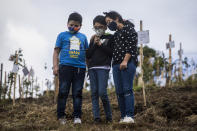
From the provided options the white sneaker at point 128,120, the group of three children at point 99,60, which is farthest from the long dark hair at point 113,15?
the white sneaker at point 128,120

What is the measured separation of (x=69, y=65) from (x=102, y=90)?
628mm

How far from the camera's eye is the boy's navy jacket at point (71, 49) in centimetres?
368

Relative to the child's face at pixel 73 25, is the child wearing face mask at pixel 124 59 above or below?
below

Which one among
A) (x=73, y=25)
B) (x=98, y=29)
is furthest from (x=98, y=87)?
(x=73, y=25)

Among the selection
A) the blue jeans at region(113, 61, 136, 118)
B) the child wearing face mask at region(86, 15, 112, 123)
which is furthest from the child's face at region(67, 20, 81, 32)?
the blue jeans at region(113, 61, 136, 118)

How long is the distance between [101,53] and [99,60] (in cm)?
12

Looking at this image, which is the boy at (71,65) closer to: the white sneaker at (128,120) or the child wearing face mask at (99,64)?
the child wearing face mask at (99,64)

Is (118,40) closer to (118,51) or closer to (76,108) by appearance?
(118,51)

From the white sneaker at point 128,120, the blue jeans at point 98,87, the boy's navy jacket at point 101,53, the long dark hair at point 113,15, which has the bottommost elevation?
the white sneaker at point 128,120

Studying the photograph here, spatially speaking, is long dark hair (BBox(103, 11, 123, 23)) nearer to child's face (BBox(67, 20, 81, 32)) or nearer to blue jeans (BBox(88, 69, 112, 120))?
child's face (BBox(67, 20, 81, 32))

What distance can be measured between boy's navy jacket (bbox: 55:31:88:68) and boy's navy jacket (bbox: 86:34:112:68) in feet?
0.40

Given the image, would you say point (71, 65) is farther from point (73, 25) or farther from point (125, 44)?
point (125, 44)

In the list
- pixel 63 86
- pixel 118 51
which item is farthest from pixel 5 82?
pixel 118 51

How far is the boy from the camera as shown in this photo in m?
3.66
